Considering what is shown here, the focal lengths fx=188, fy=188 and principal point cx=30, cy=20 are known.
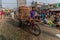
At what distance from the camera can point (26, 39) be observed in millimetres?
11172

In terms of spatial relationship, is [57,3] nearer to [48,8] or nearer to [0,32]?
[48,8]

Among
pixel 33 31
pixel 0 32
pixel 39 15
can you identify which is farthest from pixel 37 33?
pixel 39 15

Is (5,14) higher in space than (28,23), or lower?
lower

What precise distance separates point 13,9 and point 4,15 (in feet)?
3.86

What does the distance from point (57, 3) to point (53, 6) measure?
2.75ft

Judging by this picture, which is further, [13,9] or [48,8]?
[48,8]

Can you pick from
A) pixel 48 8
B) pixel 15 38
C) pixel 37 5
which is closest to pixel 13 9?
pixel 37 5

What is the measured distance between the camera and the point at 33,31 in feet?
41.8

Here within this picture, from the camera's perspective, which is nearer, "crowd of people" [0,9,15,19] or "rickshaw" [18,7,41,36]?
"rickshaw" [18,7,41,36]

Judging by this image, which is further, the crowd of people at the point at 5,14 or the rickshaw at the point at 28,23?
the crowd of people at the point at 5,14

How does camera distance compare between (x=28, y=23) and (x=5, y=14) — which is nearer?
(x=28, y=23)

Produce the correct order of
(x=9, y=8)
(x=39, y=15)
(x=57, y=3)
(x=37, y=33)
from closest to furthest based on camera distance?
1. (x=37, y=33)
2. (x=39, y=15)
3. (x=9, y=8)
4. (x=57, y=3)

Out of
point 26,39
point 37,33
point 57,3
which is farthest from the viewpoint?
point 57,3

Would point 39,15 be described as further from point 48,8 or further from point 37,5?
point 48,8
